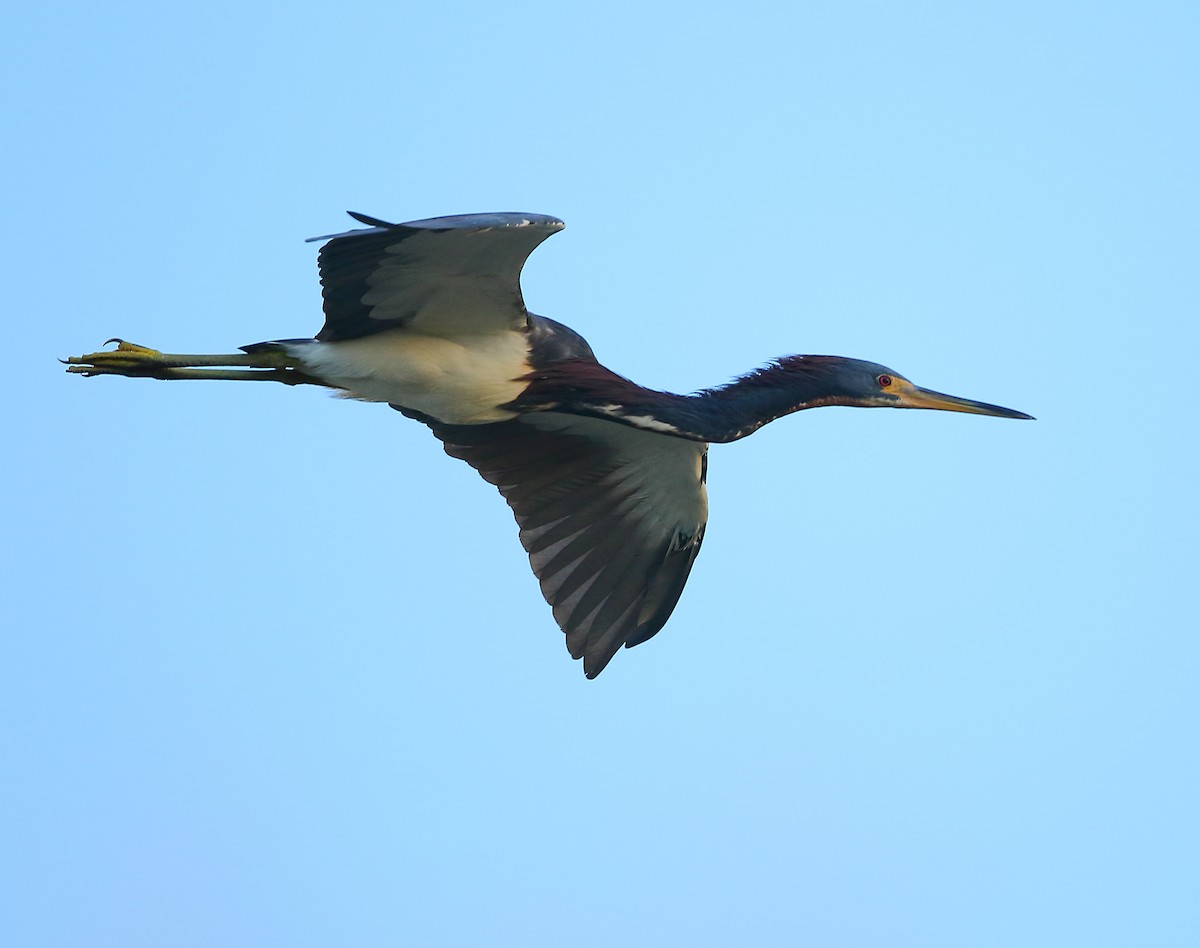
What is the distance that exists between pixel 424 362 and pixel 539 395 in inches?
25.1

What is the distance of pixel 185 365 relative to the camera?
8.88 metres

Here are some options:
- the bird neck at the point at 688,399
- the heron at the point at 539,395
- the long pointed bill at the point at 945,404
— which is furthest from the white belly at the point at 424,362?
the long pointed bill at the point at 945,404

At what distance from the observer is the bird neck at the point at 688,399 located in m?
8.13

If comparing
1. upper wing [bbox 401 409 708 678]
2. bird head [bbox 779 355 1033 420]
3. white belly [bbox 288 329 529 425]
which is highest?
white belly [bbox 288 329 529 425]

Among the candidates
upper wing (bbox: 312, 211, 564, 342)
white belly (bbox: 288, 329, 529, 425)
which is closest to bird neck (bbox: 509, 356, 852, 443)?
white belly (bbox: 288, 329, 529, 425)

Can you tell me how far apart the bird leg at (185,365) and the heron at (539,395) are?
0.01 metres

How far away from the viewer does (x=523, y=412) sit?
29.0 ft

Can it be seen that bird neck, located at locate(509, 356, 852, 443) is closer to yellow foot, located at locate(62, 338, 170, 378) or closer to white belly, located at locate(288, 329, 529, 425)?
white belly, located at locate(288, 329, 529, 425)

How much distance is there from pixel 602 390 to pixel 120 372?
279 centimetres

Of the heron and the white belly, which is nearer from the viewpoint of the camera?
the heron

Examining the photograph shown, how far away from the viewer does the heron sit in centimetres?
798

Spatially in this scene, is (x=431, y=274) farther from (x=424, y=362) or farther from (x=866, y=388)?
(x=866, y=388)

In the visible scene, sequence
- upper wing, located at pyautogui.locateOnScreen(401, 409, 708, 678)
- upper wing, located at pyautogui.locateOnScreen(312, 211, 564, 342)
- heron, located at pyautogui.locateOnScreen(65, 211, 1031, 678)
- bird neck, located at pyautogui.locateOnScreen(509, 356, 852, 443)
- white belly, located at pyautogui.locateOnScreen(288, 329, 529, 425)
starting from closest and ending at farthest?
upper wing, located at pyautogui.locateOnScreen(312, 211, 564, 342), heron, located at pyautogui.locateOnScreen(65, 211, 1031, 678), bird neck, located at pyautogui.locateOnScreen(509, 356, 852, 443), white belly, located at pyautogui.locateOnScreen(288, 329, 529, 425), upper wing, located at pyautogui.locateOnScreen(401, 409, 708, 678)

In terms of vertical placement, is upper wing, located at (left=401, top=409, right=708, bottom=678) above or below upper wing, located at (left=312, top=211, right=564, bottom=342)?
below
